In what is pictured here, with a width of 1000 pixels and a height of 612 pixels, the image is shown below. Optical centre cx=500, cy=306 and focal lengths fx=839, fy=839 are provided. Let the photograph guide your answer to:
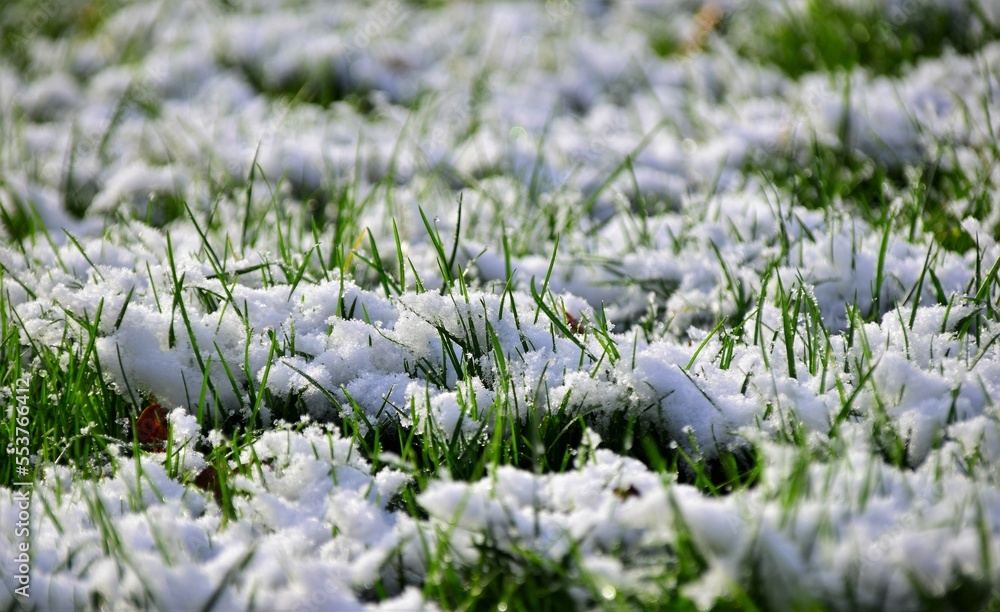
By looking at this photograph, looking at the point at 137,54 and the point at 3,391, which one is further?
the point at 137,54

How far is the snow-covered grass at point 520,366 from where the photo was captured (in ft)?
3.32

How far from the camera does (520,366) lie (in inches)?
56.4

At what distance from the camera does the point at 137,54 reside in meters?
3.88

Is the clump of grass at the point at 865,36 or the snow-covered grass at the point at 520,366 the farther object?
the clump of grass at the point at 865,36

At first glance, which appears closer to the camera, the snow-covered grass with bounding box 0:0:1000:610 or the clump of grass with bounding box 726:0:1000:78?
the snow-covered grass with bounding box 0:0:1000:610

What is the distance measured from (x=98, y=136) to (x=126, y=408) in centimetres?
187

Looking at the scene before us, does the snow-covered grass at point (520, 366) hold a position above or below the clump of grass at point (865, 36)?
below

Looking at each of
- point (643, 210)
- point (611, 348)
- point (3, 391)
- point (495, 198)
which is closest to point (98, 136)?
point (495, 198)

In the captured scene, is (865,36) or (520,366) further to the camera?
(865,36)

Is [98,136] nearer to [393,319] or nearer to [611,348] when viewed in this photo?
[393,319]

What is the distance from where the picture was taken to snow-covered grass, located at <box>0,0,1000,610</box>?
1.01 meters

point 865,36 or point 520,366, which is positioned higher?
point 865,36

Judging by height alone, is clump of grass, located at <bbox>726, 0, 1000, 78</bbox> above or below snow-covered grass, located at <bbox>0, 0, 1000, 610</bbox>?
above

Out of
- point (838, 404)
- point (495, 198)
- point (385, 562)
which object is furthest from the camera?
point (495, 198)
